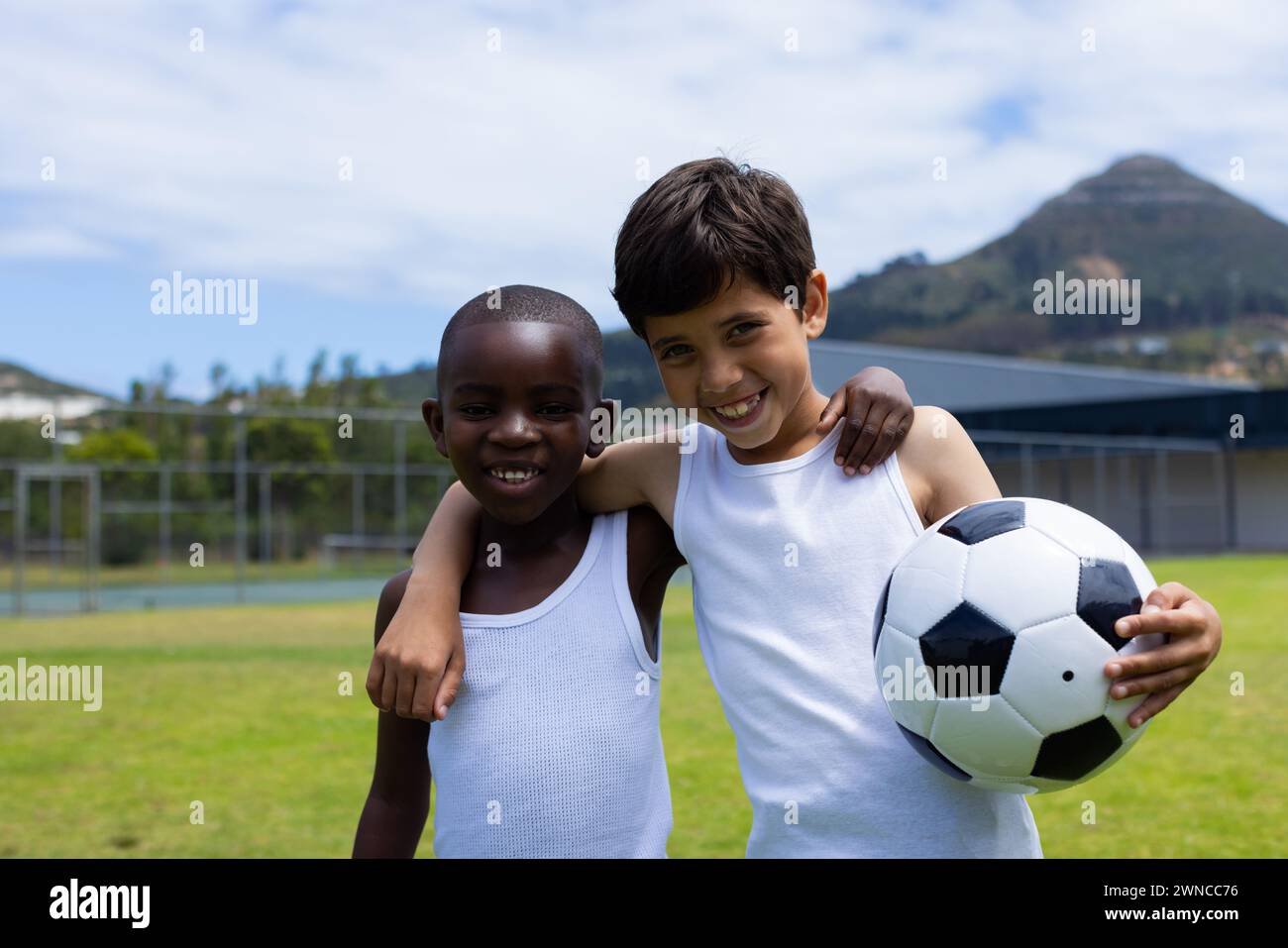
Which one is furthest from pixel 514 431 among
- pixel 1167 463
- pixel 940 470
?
pixel 1167 463

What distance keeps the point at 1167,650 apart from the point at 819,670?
0.53 meters

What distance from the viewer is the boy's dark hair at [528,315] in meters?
1.92

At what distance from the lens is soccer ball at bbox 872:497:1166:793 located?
167 centimetres

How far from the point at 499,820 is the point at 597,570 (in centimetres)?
44

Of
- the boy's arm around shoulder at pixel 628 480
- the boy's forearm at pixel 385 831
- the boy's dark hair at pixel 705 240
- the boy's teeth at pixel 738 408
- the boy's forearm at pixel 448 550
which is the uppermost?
the boy's dark hair at pixel 705 240

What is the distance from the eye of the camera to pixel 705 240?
1.91 m

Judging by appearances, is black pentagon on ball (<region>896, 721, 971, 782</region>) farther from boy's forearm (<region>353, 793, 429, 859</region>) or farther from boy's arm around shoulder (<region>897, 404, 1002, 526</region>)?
boy's forearm (<region>353, 793, 429, 859</region>)

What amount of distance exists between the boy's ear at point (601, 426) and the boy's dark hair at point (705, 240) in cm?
14

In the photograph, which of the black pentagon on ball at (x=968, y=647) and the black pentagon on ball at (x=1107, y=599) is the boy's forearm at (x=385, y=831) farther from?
the black pentagon on ball at (x=1107, y=599)

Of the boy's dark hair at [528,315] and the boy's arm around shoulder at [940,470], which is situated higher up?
the boy's dark hair at [528,315]

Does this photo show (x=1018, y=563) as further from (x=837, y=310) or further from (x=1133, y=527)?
(x=837, y=310)

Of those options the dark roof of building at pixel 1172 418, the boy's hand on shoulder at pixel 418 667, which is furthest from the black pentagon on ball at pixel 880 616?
the dark roof of building at pixel 1172 418

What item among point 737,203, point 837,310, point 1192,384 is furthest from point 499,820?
point 837,310

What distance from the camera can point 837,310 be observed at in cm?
8419
